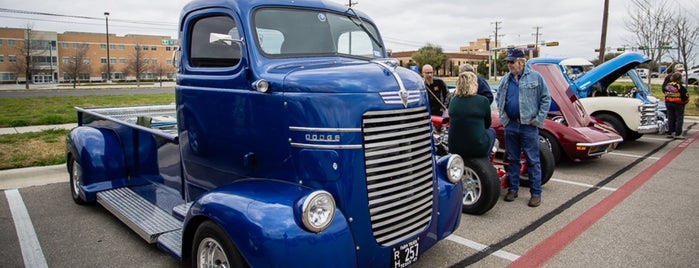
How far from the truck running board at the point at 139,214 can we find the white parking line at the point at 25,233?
27.7 inches

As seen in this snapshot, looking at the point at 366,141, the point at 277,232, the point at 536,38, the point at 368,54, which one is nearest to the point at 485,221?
the point at 368,54

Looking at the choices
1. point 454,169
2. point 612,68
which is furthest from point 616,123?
point 454,169

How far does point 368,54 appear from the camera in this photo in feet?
13.6

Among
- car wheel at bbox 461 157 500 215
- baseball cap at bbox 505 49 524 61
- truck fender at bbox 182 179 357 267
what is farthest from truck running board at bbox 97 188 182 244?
baseball cap at bbox 505 49 524 61

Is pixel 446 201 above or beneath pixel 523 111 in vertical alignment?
beneath

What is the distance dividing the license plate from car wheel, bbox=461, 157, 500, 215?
173 cm

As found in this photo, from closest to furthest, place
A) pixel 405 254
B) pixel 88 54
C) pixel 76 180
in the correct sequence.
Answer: pixel 405 254 → pixel 76 180 → pixel 88 54

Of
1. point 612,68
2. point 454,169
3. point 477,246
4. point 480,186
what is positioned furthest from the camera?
point 612,68

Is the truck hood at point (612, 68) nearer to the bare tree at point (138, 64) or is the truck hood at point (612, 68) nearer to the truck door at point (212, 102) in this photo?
the truck door at point (212, 102)

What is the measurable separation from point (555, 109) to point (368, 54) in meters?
5.99

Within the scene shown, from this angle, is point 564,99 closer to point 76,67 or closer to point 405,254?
Answer: point 405,254

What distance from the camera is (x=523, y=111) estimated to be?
5328 millimetres

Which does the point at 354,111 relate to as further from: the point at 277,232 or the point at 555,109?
the point at 555,109

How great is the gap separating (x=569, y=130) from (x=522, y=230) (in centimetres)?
357
